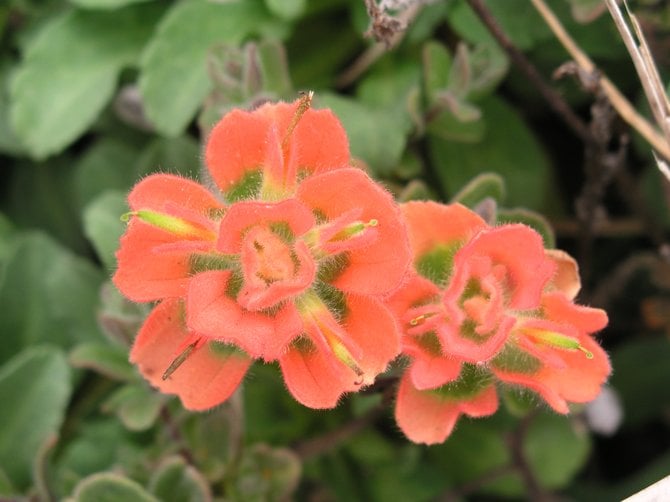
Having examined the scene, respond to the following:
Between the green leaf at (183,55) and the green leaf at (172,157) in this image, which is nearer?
the green leaf at (183,55)

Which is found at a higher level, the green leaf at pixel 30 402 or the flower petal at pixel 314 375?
the flower petal at pixel 314 375

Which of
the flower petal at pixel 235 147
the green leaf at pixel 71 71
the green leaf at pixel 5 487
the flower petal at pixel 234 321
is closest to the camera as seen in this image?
the flower petal at pixel 234 321

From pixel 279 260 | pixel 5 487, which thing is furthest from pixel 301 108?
pixel 5 487

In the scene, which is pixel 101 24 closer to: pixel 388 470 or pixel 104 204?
pixel 104 204

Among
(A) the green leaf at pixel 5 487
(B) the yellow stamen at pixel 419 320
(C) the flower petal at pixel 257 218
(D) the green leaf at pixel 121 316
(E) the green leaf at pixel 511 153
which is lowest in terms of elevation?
(A) the green leaf at pixel 5 487

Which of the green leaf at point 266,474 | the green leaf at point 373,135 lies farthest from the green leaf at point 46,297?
the green leaf at point 373,135

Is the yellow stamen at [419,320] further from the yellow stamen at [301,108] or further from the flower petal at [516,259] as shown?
the yellow stamen at [301,108]

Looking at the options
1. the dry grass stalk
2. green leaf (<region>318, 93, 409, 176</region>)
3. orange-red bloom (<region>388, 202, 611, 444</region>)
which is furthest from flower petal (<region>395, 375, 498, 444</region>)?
green leaf (<region>318, 93, 409, 176</region>)

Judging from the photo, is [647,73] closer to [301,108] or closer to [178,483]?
[301,108]

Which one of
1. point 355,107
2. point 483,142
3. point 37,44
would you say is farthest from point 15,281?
point 483,142
